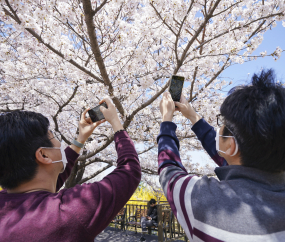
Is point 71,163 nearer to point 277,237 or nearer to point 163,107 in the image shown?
point 163,107

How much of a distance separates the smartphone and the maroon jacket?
766 millimetres

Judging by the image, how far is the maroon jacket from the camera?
0.85 m

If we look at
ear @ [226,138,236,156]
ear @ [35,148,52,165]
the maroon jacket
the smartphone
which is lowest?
the maroon jacket

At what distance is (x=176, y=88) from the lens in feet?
5.42

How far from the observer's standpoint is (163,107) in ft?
4.44

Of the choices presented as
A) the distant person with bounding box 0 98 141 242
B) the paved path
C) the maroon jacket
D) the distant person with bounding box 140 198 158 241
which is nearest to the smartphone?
the distant person with bounding box 0 98 141 242

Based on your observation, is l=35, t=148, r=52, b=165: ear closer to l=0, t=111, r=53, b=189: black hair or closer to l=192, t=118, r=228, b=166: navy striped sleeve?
l=0, t=111, r=53, b=189: black hair

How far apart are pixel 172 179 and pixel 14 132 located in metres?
0.82

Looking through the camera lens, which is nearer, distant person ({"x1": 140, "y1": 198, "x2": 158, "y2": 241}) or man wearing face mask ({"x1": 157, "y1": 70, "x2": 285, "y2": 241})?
man wearing face mask ({"x1": 157, "y1": 70, "x2": 285, "y2": 241})

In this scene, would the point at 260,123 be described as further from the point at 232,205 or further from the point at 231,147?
the point at 232,205

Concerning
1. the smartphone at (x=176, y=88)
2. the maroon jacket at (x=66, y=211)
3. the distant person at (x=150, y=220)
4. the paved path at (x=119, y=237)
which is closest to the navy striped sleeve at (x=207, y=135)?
the smartphone at (x=176, y=88)

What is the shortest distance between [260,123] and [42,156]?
42.6 inches

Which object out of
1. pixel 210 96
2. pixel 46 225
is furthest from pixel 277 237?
pixel 210 96

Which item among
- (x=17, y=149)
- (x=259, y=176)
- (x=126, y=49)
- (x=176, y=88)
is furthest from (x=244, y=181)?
(x=126, y=49)
